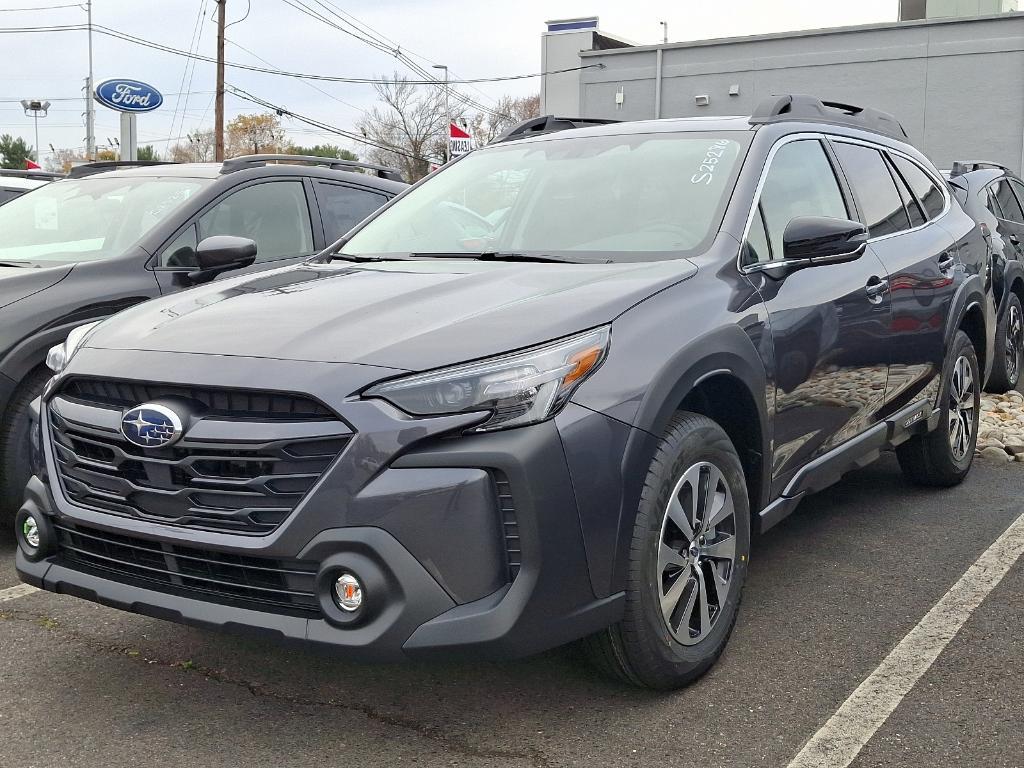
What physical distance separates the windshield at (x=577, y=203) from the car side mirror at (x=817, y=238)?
254mm

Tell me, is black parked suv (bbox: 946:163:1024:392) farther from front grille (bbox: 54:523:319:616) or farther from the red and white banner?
the red and white banner

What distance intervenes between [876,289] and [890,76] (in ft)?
87.6

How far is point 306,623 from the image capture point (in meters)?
2.70

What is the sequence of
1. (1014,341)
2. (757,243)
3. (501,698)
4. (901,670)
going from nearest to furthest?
(501,698), (901,670), (757,243), (1014,341)

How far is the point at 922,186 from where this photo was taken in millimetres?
5535

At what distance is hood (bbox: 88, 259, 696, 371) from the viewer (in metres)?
2.82

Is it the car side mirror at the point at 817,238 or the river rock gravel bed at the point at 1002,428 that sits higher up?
the car side mirror at the point at 817,238

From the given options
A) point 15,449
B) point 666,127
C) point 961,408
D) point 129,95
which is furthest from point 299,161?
point 129,95

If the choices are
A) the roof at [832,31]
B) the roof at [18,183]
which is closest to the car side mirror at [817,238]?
the roof at [18,183]

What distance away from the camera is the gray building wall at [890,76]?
88.8 ft

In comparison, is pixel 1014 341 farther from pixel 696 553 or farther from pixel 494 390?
pixel 494 390

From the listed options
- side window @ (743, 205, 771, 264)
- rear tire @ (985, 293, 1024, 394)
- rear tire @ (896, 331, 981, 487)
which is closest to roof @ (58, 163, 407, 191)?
side window @ (743, 205, 771, 264)

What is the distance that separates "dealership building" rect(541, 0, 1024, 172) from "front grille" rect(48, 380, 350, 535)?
22.4 meters

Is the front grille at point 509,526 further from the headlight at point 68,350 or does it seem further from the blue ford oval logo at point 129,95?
the blue ford oval logo at point 129,95
